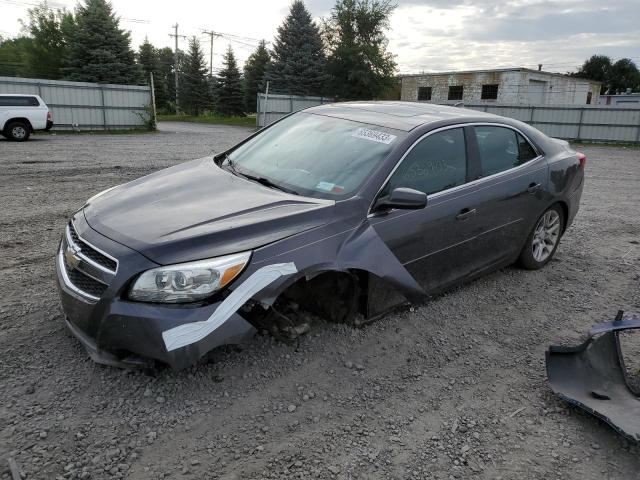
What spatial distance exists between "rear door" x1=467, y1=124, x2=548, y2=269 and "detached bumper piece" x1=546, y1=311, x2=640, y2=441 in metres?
1.20

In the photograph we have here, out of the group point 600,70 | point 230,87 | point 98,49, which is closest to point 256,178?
point 98,49

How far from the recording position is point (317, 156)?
3648 millimetres

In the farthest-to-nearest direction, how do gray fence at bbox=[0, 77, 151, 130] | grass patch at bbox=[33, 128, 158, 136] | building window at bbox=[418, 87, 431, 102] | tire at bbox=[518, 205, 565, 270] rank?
building window at bbox=[418, 87, 431, 102] < gray fence at bbox=[0, 77, 151, 130] < grass patch at bbox=[33, 128, 158, 136] < tire at bbox=[518, 205, 565, 270]

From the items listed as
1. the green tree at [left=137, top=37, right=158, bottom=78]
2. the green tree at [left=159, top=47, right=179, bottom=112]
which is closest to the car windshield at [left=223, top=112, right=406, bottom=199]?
the green tree at [left=159, top=47, right=179, bottom=112]

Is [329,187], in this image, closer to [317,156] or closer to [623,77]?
[317,156]

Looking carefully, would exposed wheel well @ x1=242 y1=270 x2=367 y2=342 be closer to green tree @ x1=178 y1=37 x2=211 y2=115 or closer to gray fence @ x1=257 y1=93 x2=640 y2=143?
gray fence @ x1=257 y1=93 x2=640 y2=143

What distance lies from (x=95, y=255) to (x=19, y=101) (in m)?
18.0

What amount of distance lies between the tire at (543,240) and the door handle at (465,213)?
3.64 ft

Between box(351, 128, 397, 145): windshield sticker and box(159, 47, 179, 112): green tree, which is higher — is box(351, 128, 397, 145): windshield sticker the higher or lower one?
the lower one

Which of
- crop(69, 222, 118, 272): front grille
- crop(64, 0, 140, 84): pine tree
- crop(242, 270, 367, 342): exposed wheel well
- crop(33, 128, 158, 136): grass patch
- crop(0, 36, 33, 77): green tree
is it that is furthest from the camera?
crop(0, 36, 33, 77): green tree

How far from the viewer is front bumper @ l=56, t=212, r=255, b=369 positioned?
2.48 meters

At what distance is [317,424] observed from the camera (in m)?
2.62

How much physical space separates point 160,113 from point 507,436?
63.4 metres

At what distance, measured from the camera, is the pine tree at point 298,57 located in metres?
37.7
